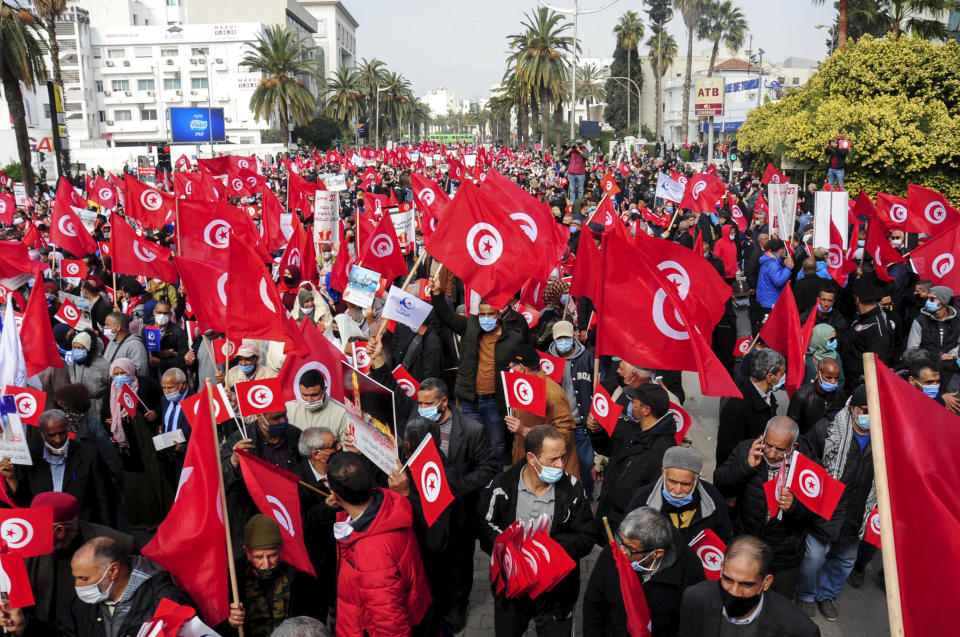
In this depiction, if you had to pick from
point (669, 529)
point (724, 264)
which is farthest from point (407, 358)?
point (724, 264)

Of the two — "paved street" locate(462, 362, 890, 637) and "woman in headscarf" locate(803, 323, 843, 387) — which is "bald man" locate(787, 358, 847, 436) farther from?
"woman in headscarf" locate(803, 323, 843, 387)

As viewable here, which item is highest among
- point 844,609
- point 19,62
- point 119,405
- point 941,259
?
point 19,62

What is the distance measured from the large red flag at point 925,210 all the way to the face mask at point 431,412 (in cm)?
779

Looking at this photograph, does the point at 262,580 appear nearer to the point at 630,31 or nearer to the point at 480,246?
the point at 480,246

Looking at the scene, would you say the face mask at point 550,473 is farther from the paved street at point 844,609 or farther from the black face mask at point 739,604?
the paved street at point 844,609

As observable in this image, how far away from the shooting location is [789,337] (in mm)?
6020

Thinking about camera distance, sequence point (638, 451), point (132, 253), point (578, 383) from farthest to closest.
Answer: point (132, 253) < point (578, 383) < point (638, 451)

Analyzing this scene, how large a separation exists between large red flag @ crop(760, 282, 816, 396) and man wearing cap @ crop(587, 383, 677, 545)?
1.66m

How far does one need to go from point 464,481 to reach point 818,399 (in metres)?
2.62

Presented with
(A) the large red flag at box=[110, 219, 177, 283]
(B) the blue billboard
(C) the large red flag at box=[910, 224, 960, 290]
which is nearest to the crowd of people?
(C) the large red flag at box=[910, 224, 960, 290]

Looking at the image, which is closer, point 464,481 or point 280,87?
point 464,481

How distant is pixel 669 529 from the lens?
364 cm

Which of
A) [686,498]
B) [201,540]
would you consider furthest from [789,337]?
[201,540]

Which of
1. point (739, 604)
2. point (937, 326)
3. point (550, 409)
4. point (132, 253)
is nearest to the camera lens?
point (739, 604)
